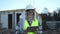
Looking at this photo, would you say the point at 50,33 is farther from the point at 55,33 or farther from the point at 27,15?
the point at 27,15

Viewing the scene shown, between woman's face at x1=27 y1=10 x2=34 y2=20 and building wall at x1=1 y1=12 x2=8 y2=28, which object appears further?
building wall at x1=1 y1=12 x2=8 y2=28

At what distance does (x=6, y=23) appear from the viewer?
1071 centimetres

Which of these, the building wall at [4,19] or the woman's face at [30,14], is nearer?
the woman's face at [30,14]

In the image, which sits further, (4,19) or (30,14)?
(4,19)

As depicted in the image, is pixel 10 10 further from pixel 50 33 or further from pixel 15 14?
pixel 50 33

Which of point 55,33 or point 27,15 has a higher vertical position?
point 27,15

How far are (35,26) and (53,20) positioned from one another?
21.4ft

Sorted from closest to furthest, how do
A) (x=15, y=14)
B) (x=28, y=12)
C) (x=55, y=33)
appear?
(x=28, y=12), (x=55, y=33), (x=15, y=14)

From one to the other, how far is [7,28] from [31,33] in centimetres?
650

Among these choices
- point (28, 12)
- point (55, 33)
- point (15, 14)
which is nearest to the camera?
point (28, 12)

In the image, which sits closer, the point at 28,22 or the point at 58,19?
the point at 28,22

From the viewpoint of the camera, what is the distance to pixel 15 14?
406 inches

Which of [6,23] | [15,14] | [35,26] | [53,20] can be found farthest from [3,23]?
[35,26]

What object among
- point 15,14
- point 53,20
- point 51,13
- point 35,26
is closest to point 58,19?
point 53,20
